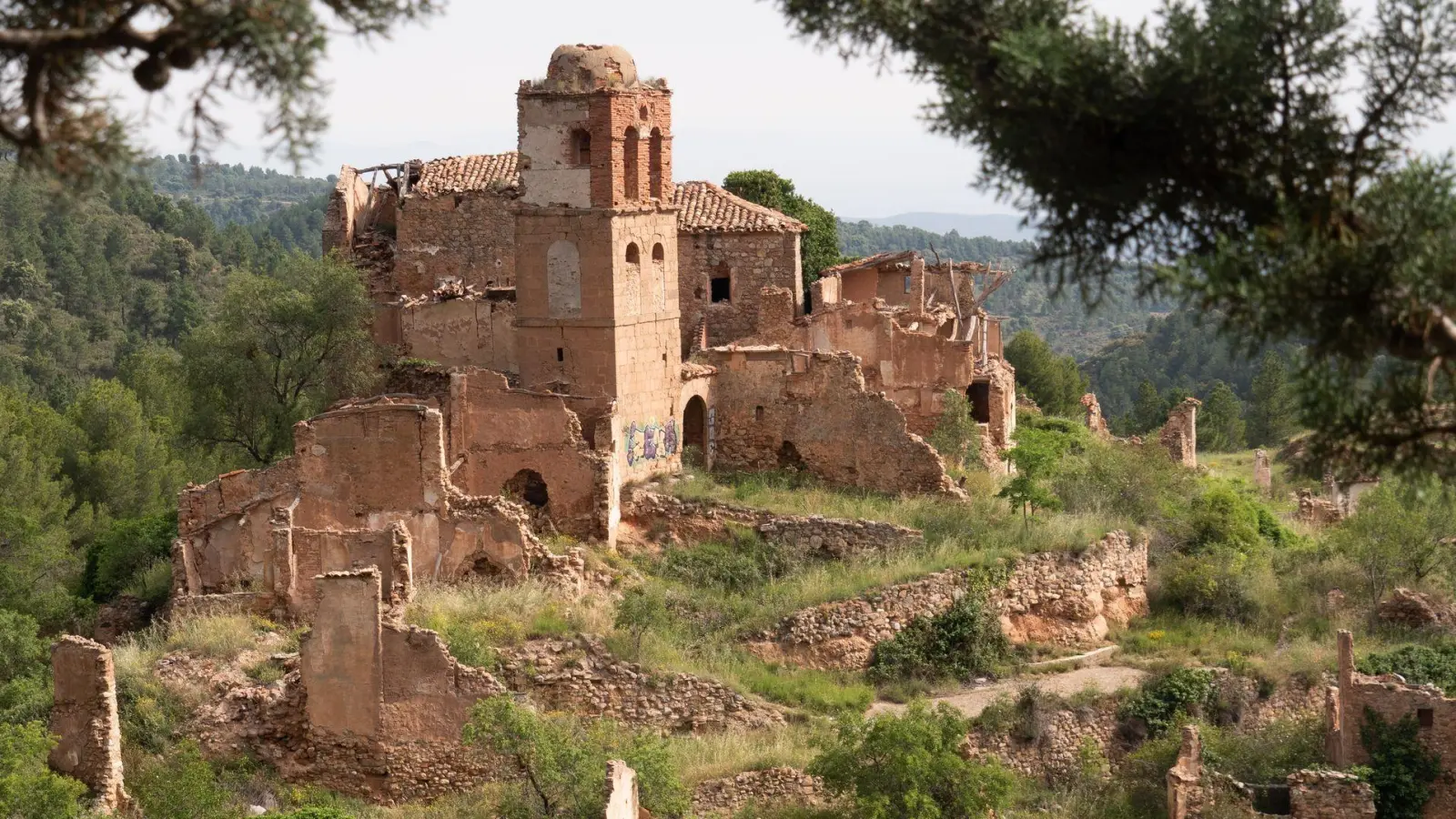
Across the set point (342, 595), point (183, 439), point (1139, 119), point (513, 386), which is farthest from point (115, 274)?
point (1139, 119)

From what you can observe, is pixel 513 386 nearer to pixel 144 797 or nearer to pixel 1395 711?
pixel 144 797

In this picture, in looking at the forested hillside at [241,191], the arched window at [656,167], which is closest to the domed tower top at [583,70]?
the arched window at [656,167]

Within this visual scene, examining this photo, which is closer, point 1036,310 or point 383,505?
point 383,505

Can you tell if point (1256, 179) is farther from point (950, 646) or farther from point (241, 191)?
point (241, 191)

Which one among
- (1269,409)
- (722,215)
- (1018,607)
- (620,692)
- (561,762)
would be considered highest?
(722,215)

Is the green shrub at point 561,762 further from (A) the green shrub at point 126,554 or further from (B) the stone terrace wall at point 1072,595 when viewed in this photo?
(A) the green shrub at point 126,554

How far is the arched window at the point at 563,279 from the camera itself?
29.0 metres

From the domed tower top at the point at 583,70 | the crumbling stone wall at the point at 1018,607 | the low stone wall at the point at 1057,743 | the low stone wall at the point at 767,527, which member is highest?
the domed tower top at the point at 583,70

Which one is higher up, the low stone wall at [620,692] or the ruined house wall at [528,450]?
the ruined house wall at [528,450]

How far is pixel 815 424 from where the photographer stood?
101ft

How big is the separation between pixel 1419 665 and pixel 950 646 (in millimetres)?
5747

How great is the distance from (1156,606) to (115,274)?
61.9m

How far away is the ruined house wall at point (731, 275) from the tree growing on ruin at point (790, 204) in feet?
14.8

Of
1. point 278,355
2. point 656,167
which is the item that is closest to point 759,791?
point 656,167
